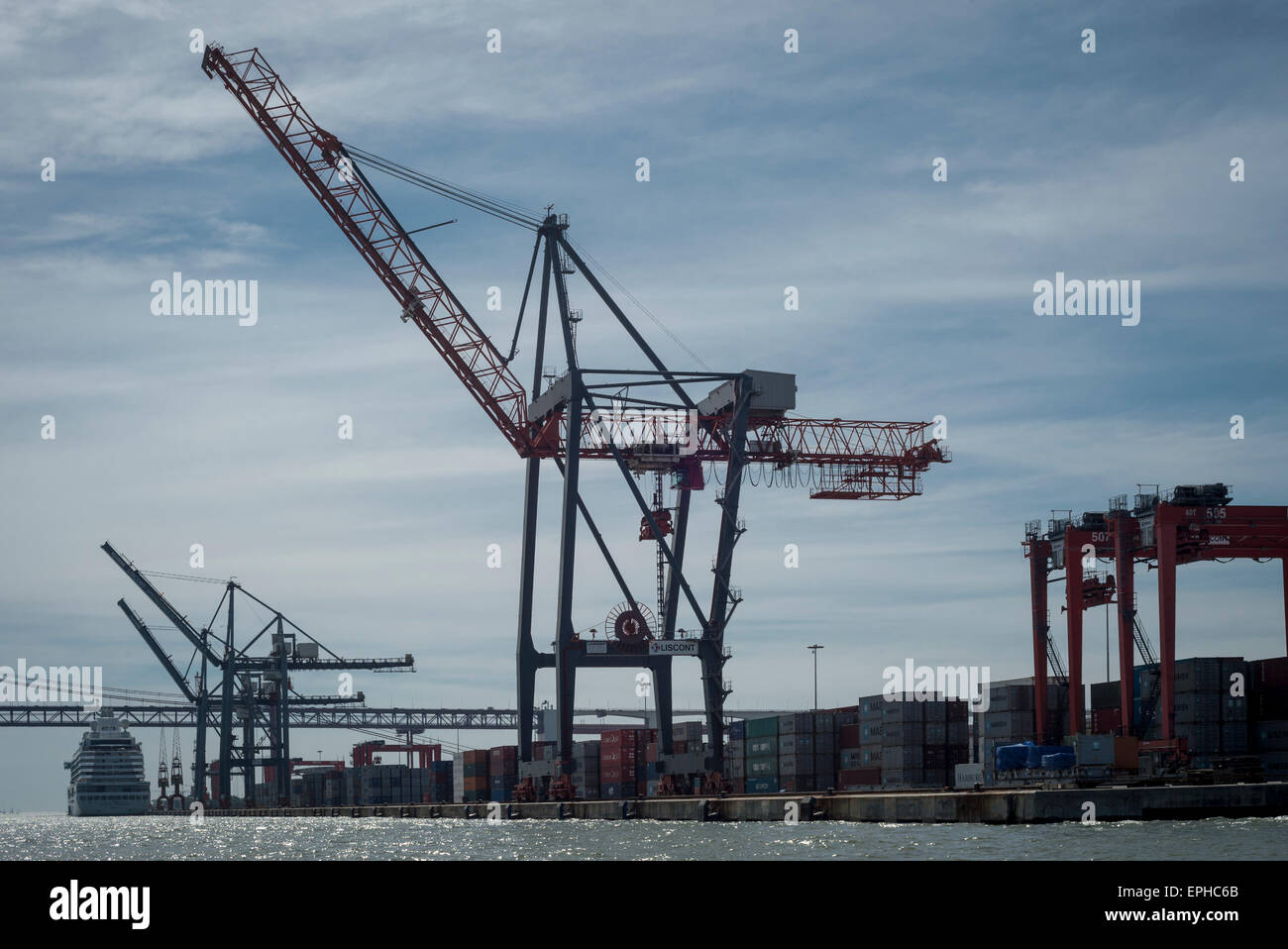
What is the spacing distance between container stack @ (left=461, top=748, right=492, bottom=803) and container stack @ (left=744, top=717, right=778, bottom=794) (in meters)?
25.2

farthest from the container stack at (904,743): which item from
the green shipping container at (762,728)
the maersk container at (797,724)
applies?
the green shipping container at (762,728)

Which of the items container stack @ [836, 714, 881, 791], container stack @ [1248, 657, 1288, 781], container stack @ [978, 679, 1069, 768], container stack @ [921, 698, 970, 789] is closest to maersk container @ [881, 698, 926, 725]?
container stack @ [921, 698, 970, 789]

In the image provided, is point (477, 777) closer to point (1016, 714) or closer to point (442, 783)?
point (442, 783)

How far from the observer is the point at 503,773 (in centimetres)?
9038

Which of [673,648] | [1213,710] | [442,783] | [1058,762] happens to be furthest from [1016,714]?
[442,783]

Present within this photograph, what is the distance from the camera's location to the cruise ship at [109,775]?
173875 millimetres

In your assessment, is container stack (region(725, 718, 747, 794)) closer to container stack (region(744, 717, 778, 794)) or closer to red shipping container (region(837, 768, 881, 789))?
container stack (region(744, 717, 778, 794))

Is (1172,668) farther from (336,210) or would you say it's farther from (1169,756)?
(336,210)

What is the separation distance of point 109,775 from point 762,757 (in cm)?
12665

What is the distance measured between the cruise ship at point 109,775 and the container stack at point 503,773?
9615cm

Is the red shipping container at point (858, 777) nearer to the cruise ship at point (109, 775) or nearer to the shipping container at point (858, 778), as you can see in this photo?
the shipping container at point (858, 778)

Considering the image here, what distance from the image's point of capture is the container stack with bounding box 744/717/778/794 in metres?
69.6
